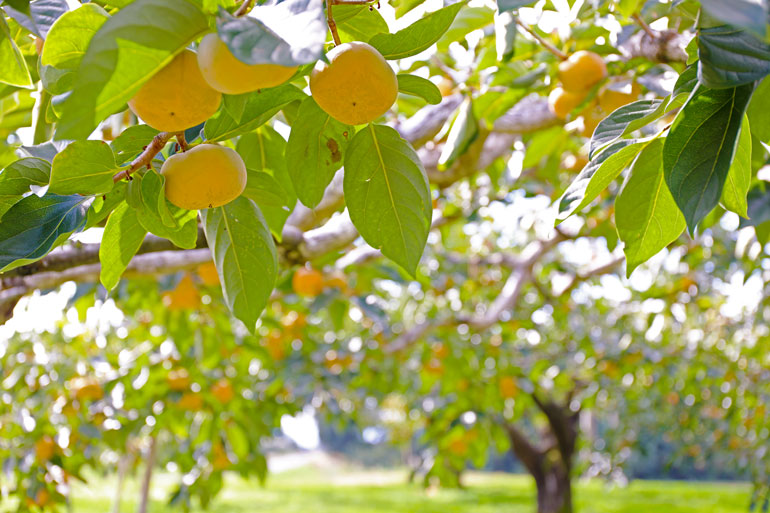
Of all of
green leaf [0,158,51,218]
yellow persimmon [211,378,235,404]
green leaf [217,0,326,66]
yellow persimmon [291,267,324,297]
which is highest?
green leaf [217,0,326,66]

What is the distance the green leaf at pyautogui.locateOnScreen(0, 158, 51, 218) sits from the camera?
0.61 meters

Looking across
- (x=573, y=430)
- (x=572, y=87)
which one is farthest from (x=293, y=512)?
(x=572, y=87)

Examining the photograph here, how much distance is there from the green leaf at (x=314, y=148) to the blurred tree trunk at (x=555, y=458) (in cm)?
694

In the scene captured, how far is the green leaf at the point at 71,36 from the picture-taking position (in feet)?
1.63

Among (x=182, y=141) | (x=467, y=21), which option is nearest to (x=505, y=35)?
(x=467, y=21)

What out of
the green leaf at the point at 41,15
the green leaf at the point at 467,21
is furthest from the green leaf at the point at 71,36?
the green leaf at the point at 467,21

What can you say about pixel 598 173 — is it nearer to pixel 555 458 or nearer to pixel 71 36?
pixel 71 36

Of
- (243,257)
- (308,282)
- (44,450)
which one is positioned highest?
(243,257)

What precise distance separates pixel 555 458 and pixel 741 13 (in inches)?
320

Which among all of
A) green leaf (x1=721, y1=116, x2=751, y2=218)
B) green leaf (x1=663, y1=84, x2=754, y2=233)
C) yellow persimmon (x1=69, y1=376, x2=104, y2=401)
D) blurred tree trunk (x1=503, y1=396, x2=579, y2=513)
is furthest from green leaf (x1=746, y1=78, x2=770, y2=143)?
blurred tree trunk (x1=503, y1=396, x2=579, y2=513)

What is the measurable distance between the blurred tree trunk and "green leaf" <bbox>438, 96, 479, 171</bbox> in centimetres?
655

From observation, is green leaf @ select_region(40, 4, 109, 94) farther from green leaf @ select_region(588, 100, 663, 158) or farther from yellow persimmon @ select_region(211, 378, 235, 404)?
yellow persimmon @ select_region(211, 378, 235, 404)

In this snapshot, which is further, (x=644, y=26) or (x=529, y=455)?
(x=529, y=455)

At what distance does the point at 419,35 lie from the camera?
574 millimetres
